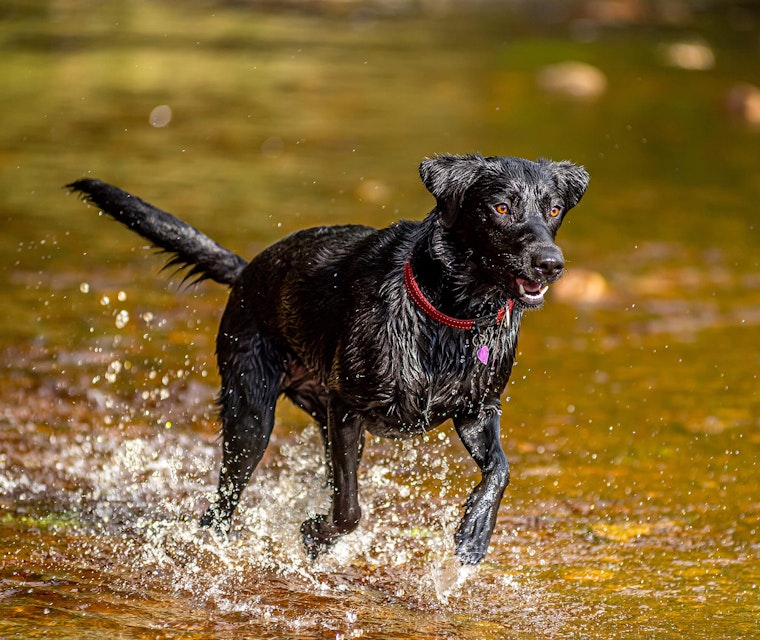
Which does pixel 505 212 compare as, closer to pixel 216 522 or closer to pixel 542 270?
pixel 542 270

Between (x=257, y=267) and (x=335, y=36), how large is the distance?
2552 cm

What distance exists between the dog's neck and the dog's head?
3 cm

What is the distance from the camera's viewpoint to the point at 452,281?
475 centimetres

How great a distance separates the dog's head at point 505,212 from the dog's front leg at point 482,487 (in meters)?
0.60

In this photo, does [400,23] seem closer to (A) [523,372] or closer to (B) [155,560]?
(A) [523,372]

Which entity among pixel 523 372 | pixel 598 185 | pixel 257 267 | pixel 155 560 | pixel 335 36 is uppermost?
pixel 335 36

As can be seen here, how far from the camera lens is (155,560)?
16.6 feet

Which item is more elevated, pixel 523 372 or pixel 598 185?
pixel 598 185

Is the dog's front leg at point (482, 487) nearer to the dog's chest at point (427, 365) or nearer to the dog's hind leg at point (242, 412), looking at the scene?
the dog's chest at point (427, 365)

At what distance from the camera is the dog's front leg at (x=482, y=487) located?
474 centimetres

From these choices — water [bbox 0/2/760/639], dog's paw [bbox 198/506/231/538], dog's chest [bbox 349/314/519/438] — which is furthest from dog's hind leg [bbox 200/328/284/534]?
dog's chest [bbox 349/314/519/438]

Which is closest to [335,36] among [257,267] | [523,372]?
[523,372]

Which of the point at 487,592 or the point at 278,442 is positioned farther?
the point at 278,442

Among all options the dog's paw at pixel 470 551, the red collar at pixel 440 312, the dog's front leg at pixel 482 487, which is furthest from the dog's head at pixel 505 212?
the dog's paw at pixel 470 551
